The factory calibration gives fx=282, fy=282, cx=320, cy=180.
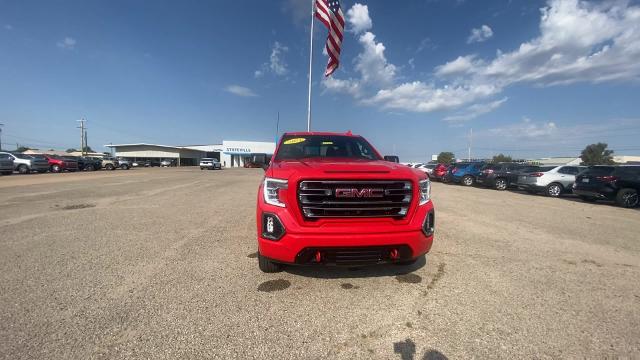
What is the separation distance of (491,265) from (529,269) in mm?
441

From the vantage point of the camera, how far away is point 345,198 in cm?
279

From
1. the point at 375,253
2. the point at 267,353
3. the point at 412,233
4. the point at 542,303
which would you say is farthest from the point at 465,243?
the point at 267,353

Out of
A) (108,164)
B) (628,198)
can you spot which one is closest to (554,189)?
(628,198)

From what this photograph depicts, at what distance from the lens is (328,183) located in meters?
2.77

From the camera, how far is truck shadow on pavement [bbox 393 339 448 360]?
204 cm

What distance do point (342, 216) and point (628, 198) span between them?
1257cm

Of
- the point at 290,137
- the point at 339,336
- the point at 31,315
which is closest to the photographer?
the point at 339,336

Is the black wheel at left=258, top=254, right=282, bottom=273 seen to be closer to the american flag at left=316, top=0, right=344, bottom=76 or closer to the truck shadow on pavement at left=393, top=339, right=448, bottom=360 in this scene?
the truck shadow on pavement at left=393, top=339, right=448, bottom=360

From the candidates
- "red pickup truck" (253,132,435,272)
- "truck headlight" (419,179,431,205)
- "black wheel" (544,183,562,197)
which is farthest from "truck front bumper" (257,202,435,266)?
"black wheel" (544,183,562,197)

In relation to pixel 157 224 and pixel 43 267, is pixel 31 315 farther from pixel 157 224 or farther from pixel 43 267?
pixel 157 224

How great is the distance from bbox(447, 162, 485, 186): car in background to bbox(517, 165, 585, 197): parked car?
437 cm

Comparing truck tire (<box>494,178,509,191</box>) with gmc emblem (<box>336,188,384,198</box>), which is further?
truck tire (<box>494,178,509,191</box>)

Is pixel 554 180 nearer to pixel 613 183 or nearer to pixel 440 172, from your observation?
pixel 613 183

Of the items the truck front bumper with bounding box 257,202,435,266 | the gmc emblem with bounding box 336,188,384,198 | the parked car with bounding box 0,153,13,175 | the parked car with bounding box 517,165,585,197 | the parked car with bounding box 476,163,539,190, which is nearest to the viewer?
the truck front bumper with bounding box 257,202,435,266
